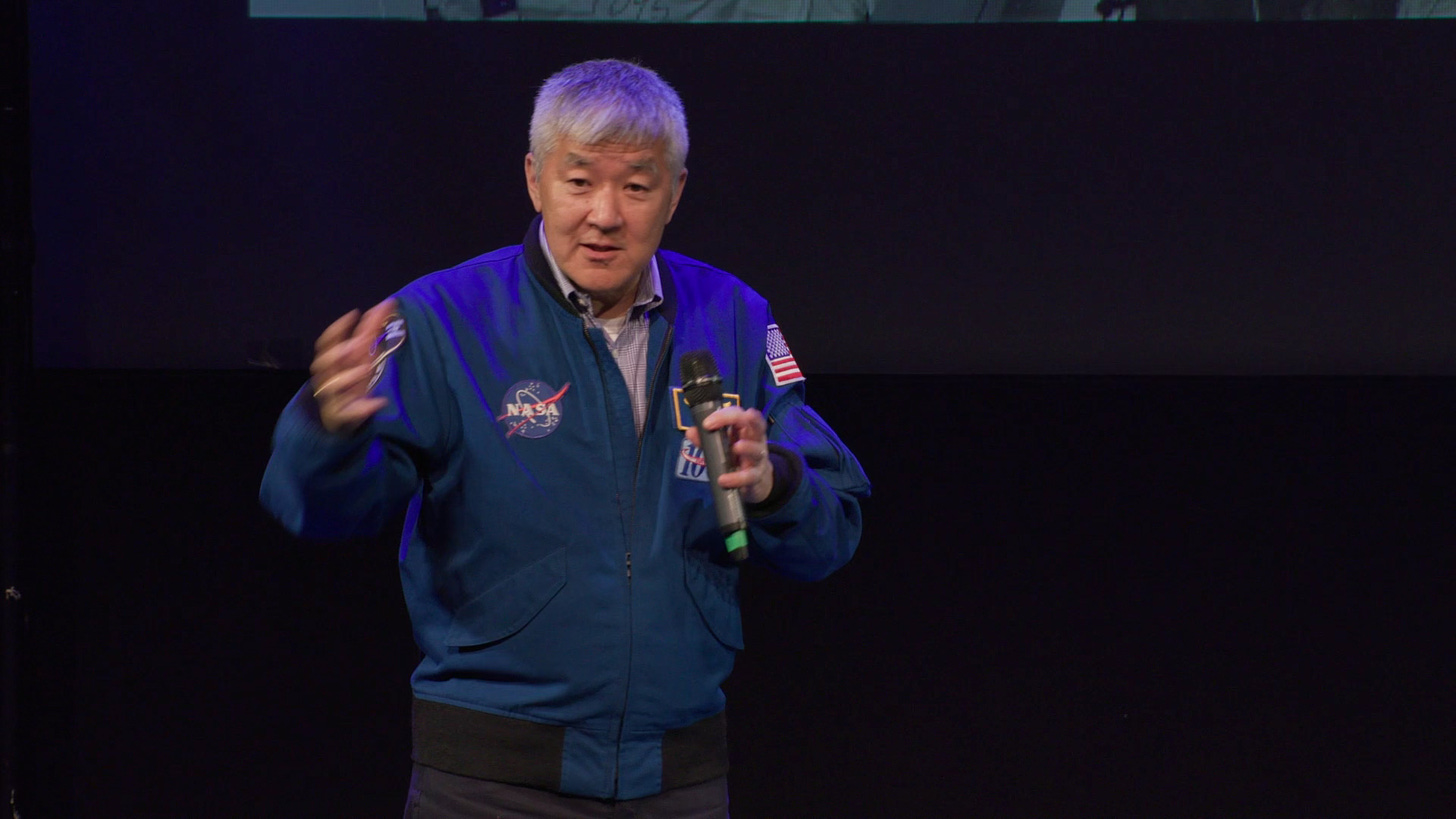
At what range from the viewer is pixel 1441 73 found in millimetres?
2684

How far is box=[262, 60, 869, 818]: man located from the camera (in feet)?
4.21

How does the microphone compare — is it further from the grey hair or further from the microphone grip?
the grey hair

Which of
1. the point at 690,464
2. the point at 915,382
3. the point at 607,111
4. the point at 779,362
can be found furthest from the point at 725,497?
the point at 915,382

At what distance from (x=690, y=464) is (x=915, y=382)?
4.85 feet

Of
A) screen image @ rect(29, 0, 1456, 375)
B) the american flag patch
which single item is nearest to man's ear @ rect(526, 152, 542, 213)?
the american flag patch

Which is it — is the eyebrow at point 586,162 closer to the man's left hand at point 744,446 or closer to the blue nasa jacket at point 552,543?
the blue nasa jacket at point 552,543

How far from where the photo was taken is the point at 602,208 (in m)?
1.35

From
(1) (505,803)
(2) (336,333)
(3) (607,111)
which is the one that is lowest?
(1) (505,803)

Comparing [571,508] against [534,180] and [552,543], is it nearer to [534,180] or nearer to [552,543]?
[552,543]

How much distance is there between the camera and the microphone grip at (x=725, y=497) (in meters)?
1.18

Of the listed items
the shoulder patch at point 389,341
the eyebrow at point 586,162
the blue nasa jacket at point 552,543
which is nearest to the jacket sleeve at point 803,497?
the blue nasa jacket at point 552,543

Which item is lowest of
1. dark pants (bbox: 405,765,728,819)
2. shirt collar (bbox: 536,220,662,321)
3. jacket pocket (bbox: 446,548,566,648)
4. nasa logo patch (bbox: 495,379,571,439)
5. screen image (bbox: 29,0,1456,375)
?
dark pants (bbox: 405,765,728,819)

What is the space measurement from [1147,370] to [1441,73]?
0.85 meters

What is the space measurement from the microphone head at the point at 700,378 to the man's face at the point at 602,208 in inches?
6.5
